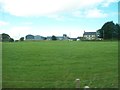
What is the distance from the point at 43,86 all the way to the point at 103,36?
333ft

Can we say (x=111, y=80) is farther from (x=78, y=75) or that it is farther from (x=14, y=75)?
(x=14, y=75)

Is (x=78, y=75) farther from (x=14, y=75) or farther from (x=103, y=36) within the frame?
(x=103, y=36)

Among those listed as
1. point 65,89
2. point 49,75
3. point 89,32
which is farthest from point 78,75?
point 89,32

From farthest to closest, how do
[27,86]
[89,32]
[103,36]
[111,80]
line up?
[89,32] → [103,36] → [111,80] → [27,86]

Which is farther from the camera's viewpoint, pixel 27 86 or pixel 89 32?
pixel 89 32

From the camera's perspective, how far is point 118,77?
1462 centimetres

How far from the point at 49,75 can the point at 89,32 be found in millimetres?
144782

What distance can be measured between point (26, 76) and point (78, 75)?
2576mm

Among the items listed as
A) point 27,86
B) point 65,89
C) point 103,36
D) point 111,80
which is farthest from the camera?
point 103,36

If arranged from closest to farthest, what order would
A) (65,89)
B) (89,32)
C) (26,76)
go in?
(65,89)
(26,76)
(89,32)

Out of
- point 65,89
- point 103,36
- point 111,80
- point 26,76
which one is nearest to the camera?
point 65,89

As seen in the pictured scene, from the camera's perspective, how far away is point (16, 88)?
37.6 feet

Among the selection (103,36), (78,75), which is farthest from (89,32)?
(78,75)

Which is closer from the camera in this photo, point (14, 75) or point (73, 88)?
point (73, 88)
